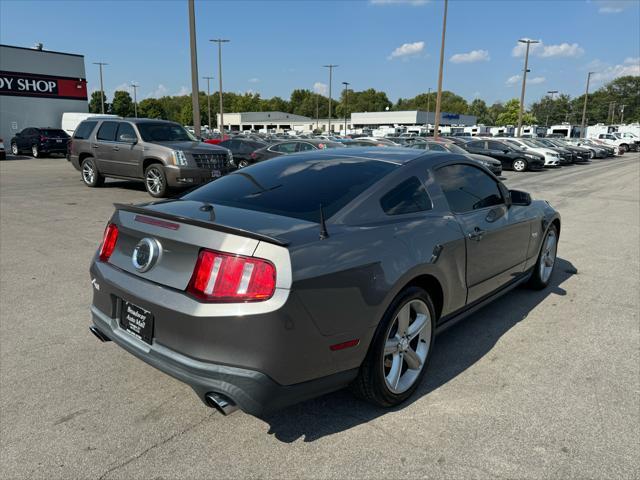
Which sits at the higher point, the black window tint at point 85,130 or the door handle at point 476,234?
the black window tint at point 85,130

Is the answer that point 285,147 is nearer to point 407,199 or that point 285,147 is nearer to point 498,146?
point 498,146

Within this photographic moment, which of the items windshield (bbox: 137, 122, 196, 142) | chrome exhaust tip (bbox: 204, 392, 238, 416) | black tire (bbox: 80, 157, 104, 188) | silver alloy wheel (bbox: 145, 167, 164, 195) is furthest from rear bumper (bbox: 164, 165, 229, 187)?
chrome exhaust tip (bbox: 204, 392, 238, 416)

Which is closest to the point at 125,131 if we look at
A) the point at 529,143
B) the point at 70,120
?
the point at 70,120

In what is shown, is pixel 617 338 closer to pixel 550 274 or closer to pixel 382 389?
pixel 550 274

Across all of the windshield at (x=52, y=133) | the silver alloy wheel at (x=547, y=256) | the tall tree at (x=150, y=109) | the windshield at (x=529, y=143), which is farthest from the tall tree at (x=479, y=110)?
the silver alloy wheel at (x=547, y=256)

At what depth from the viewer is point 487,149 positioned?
24.6m

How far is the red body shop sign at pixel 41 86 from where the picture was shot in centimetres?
3019

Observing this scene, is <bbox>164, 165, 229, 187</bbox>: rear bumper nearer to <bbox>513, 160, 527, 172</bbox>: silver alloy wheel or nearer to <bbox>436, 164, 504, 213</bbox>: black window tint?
<bbox>436, 164, 504, 213</bbox>: black window tint

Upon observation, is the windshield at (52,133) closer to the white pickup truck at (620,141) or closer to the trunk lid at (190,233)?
the trunk lid at (190,233)

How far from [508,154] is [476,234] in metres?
22.2

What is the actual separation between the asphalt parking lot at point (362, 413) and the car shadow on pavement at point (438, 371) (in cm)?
1

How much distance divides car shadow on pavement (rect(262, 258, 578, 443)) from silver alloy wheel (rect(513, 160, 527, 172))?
19.9 metres

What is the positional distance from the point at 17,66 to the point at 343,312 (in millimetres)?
35511

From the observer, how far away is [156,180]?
11.6 metres
